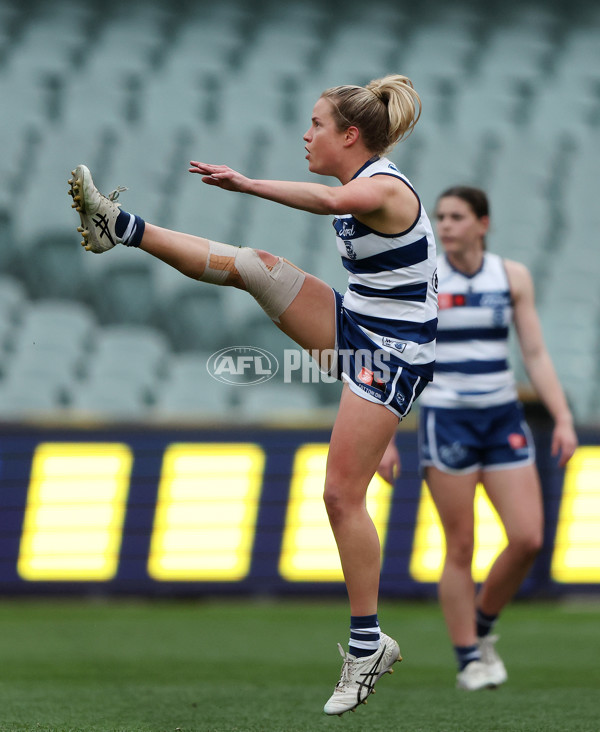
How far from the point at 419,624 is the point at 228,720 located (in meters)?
2.85

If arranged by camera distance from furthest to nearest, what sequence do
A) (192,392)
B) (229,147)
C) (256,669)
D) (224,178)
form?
(229,147), (192,392), (256,669), (224,178)

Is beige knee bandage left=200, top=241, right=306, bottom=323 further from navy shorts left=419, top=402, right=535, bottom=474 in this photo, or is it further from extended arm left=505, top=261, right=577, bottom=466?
extended arm left=505, top=261, right=577, bottom=466

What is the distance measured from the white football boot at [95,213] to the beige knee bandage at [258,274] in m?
0.30

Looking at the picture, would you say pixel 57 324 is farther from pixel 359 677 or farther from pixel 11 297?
Answer: pixel 359 677

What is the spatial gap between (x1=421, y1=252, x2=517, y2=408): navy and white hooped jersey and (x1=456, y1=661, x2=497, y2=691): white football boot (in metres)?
1.02

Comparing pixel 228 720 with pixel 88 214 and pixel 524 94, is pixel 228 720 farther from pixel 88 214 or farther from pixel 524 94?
pixel 524 94

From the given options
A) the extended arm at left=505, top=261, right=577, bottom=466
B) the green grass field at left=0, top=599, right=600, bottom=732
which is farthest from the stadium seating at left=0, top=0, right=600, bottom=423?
the extended arm at left=505, top=261, right=577, bottom=466

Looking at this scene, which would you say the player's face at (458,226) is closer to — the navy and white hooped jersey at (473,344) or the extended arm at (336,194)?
the navy and white hooped jersey at (473,344)

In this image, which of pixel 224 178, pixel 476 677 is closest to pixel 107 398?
pixel 476 677

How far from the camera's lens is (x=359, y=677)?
3344 mm

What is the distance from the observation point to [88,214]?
335 cm

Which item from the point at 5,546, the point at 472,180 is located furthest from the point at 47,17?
the point at 5,546

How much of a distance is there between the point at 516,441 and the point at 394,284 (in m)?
1.35

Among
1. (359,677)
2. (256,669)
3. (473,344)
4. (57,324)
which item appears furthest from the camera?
(57,324)
